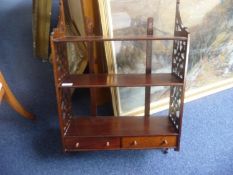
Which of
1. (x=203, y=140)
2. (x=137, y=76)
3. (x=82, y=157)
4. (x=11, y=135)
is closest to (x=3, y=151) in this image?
(x=11, y=135)

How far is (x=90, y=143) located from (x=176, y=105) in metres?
0.52

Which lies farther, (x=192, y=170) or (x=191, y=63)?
(x=191, y=63)

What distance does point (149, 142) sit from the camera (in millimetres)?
1379

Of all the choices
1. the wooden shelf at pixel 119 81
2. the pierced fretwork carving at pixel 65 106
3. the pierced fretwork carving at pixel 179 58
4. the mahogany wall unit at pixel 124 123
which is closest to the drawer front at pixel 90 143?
the mahogany wall unit at pixel 124 123

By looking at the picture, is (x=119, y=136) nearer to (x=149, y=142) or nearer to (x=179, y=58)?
(x=149, y=142)

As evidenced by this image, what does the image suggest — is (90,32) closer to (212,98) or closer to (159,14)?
(159,14)

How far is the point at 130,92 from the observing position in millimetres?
1710

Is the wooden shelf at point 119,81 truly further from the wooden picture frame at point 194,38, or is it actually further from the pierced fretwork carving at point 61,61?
the wooden picture frame at point 194,38

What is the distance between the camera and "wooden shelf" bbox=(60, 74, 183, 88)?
4.09ft

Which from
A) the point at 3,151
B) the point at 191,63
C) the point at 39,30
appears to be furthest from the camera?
the point at 39,30

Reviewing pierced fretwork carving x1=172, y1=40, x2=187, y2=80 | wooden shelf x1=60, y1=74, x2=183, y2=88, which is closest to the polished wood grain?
wooden shelf x1=60, y1=74, x2=183, y2=88

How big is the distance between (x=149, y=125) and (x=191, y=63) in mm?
687

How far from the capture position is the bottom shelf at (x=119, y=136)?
135cm

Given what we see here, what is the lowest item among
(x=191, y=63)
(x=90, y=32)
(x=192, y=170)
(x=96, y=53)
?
(x=192, y=170)
